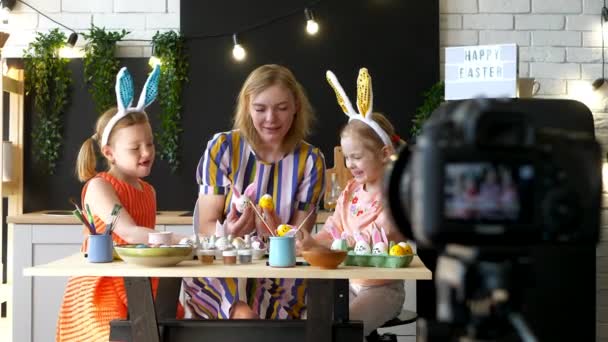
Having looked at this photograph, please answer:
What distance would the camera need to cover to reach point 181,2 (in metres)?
4.63

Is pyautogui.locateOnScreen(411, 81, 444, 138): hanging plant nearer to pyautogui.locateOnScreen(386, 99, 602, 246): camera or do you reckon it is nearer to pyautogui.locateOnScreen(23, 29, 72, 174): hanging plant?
pyautogui.locateOnScreen(23, 29, 72, 174): hanging plant

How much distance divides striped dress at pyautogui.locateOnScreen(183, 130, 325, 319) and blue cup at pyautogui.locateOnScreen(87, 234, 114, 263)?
1.23ft

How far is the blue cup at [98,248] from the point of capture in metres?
2.29

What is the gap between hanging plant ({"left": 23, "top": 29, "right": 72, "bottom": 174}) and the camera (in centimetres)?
455

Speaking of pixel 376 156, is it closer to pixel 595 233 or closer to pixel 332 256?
pixel 332 256

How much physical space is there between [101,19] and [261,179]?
2.41 meters

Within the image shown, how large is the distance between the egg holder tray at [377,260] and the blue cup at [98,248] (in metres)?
0.68

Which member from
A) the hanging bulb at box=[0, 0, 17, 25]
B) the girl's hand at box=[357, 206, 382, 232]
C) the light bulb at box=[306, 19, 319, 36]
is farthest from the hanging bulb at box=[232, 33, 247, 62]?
the girl's hand at box=[357, 206, 382, 232]

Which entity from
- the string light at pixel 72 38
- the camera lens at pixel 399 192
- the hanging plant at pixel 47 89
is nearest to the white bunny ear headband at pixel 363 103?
the camera lens at pixel 399 192

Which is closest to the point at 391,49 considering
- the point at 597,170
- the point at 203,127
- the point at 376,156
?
the point at 203,127

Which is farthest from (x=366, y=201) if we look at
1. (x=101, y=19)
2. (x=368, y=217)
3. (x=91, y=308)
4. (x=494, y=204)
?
(x=101, y=19)

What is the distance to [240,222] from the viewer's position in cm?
256

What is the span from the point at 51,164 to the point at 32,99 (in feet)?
1.26

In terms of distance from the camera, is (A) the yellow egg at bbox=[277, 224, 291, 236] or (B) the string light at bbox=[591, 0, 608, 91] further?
(B) the string light at bbox=[591, 0, 608, 91]
